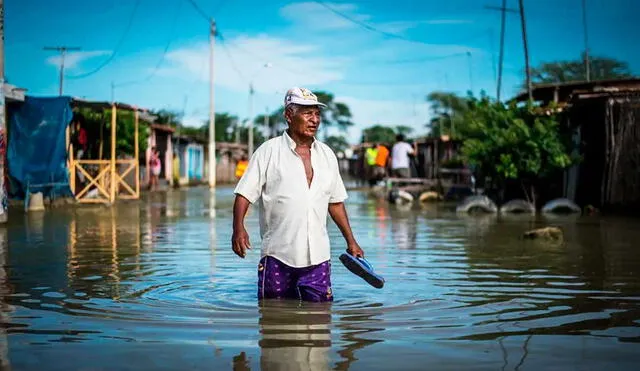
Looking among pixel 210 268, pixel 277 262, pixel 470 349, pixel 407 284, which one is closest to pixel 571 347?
pixel 470 349

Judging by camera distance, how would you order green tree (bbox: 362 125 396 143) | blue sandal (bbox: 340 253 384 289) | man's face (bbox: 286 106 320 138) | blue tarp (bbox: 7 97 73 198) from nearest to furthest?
man's face (bbox: 286 106 320 138)
blue sandal (bbox: 340 253 384 289)
blue tarp (bbox: 7 97 73 198)
green tree (bbox: 362 125 396 143)

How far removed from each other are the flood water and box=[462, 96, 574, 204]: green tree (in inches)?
272

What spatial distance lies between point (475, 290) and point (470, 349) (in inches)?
98.9

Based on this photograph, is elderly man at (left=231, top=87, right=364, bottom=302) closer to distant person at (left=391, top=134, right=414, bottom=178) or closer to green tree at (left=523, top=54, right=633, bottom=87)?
distant person at (left=391, top=134, right=414, bottom=178)

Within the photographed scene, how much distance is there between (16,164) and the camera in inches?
792

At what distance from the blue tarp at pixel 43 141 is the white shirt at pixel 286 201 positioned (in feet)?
51.6

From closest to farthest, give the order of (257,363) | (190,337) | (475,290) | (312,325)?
(257,363), (190,337), (312,325), (475,290)

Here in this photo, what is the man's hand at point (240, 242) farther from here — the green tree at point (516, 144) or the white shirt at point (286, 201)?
the green tree at point (516, 144)

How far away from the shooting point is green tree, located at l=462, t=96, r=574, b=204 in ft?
61.0

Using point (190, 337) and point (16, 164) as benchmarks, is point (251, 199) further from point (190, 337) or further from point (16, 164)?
point (16, 164)

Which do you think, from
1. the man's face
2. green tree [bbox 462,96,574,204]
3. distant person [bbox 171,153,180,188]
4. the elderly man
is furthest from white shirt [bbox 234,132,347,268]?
distant person [bbox 171,153,180,188]

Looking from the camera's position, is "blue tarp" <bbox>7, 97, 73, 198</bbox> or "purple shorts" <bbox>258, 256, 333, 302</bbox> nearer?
"purple shorts" <bbox>258, 256, 333, 302</bbox>

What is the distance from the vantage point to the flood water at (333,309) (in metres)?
4.25

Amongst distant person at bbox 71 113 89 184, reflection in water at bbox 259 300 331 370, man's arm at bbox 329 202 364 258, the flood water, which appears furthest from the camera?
distant person at bbox 71 113 89 184
